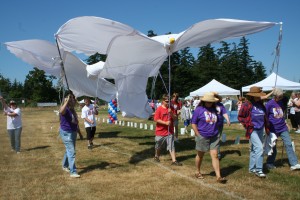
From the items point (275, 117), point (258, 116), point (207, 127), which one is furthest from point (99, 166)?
point (275, 117)

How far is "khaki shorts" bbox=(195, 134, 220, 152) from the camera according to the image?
6586 millimetres

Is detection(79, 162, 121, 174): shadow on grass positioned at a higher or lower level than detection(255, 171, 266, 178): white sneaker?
lower

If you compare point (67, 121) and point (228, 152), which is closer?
point (67, 121)

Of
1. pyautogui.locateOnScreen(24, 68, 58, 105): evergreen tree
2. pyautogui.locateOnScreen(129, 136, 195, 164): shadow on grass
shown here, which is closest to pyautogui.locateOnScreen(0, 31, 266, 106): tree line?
pyautogui.locateOnScreen(24, 68, 58, 105): evergreen tree

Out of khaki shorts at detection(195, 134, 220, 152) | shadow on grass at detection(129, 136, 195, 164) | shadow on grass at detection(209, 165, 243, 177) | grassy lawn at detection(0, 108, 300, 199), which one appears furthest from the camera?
shadow on grass at detection(129, 136, 195, 164)

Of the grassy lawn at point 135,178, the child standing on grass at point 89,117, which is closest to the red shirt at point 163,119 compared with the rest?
the grassy lawn at point 135,178

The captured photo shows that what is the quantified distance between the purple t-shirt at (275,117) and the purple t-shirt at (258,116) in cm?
46

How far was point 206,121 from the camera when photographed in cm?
656

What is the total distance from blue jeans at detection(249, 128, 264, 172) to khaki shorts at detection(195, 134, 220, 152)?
0.88m

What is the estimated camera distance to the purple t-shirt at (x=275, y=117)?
7.33m

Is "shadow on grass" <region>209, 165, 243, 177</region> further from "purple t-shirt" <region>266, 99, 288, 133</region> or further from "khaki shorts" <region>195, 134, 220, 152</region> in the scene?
"purple t-shirt" <region>266, 99, 288, 133</region>

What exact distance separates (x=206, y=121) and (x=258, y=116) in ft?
3.90

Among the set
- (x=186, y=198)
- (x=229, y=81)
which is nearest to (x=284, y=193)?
(x=186, y=198)

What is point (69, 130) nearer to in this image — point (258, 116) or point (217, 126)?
point (217, 126)
